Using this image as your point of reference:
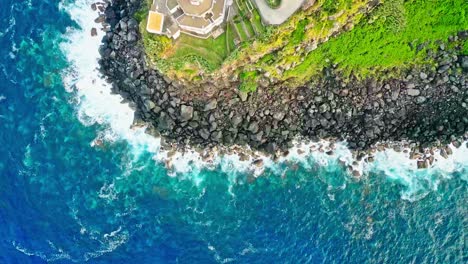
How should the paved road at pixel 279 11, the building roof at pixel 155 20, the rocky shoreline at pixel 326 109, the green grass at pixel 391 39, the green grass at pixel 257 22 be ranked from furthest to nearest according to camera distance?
the rocky shoreline at pixel 326 109 < the green grass at pixel 391 39 < the building roof at pixel 155 20 < the green grass at pixel 257 22 < the paved road at pixel 279 11

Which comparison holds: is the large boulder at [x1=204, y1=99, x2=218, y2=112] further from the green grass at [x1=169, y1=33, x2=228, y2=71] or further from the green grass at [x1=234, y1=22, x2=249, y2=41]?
the green grass at [x1=234, y1=22, x2=249, y2=41]

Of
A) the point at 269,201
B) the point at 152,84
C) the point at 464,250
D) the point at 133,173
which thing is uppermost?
the point at 152,84

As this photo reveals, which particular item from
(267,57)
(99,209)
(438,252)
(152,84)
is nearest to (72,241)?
(99,209)

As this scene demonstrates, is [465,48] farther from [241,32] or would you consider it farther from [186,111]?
[186,111]

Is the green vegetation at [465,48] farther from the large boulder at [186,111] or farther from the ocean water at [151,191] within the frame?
Answer: the large boulder at [186,111]

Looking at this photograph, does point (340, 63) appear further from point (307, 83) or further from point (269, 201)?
point (269, 201)

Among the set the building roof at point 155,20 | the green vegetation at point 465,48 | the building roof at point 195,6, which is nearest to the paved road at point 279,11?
the building roof at point 195,6

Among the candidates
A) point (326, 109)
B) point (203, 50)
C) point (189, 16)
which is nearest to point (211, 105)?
point (203, 50)

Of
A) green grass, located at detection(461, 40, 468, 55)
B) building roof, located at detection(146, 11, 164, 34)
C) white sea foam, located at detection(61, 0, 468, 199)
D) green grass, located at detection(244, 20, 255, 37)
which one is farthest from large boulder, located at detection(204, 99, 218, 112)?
green grass, located at detection(461, 40, 468, 55)
